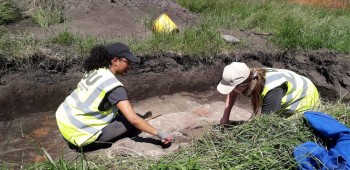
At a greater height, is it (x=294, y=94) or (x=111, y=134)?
(x=294, y=94)

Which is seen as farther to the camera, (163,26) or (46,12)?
(46,12)

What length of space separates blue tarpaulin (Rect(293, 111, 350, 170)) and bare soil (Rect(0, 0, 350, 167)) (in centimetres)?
165

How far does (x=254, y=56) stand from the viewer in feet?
24.4

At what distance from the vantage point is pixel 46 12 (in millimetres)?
7723

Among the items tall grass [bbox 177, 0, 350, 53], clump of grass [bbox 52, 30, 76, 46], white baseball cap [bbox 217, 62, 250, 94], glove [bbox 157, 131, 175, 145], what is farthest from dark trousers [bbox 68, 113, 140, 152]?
tall grass [bbox 177, 0, 350, 53]

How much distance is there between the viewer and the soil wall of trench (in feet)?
19.2

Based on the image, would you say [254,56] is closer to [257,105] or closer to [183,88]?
[183,88]

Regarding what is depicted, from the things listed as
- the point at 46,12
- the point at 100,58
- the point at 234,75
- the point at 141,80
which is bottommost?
the point at 141,80

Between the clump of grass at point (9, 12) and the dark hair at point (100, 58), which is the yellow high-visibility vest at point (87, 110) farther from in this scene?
the clump of grass at point (9, 12)

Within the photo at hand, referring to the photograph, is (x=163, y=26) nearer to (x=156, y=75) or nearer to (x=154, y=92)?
(x=156, y=75)

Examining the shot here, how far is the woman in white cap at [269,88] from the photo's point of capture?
11.9ft

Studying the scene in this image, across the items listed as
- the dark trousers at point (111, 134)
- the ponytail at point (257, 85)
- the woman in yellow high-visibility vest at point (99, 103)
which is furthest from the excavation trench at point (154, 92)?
the ponytail at point (257, 85)

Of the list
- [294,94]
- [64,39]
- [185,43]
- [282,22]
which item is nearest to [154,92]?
[185,43]

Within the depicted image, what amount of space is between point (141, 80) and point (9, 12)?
117 inches
